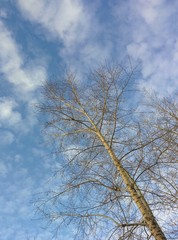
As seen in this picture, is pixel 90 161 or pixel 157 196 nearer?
pixel 157 196

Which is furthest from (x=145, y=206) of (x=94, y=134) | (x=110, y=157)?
(x=94, y=134)

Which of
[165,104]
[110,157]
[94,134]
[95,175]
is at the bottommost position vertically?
[95,175]

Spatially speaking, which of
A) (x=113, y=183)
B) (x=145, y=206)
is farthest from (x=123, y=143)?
(x=145, y=206)

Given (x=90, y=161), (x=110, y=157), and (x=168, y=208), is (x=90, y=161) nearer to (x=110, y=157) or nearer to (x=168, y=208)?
(x=110, y=157)

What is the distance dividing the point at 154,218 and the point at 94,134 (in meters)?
2.85

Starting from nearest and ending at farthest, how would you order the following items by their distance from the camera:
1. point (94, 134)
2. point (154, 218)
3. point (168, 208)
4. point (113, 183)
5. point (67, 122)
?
point (154, 218) → point (168, 208) → point (113, 183) → point (94, 134) → point (67, 122)

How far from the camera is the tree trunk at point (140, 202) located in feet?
15.0

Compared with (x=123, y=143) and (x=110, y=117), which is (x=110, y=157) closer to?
(x=123, y=143)

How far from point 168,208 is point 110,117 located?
9.19ft

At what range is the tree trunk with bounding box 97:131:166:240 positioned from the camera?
4587mm

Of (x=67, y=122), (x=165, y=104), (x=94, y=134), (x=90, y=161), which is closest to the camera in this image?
(x=90, y=161)

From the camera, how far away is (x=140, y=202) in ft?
16.5

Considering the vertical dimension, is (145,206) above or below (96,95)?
below

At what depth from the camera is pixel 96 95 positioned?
7.45 m
